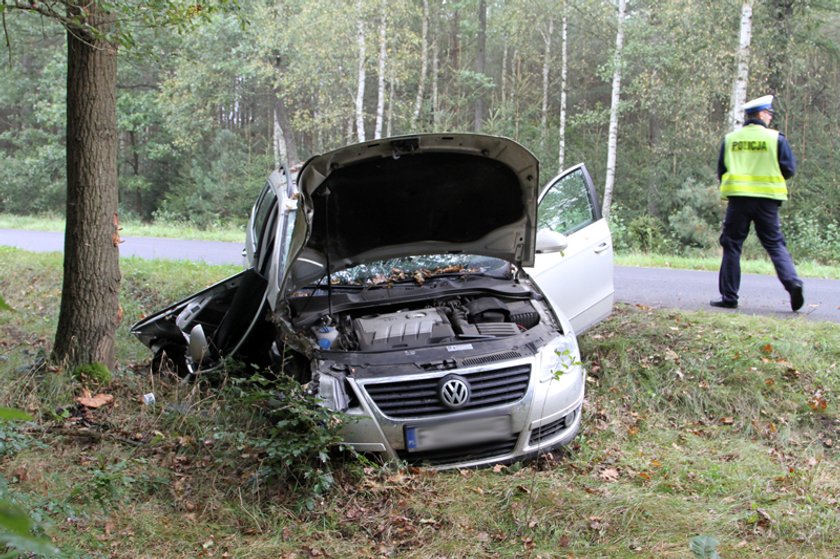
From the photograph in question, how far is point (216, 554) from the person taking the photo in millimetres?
3561

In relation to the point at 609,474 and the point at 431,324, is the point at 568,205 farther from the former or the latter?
the point at 609,474

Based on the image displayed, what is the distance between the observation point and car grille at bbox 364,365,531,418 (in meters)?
4.23

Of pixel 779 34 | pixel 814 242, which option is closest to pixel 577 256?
pixel 814 242

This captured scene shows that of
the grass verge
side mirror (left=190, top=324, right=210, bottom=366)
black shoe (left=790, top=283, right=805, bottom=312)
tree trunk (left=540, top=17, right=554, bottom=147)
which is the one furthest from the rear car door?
tree trunk (left=540, top=17, right=554, bottom=147)

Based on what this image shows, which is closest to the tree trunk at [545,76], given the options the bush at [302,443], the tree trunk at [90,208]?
the tree trunk at [90,208]

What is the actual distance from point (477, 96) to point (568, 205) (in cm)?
2647

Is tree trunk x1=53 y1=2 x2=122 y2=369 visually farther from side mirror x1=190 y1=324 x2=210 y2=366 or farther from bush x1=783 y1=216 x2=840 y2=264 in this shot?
bush x1=783 y1=216 x2=840 y2=264

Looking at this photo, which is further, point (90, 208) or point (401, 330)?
point (90, 208)

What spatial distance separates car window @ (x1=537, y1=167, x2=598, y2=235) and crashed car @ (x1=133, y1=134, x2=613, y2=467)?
0.01 m

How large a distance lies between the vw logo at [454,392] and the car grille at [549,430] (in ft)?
1.62

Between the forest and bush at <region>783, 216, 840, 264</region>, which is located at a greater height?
the forest

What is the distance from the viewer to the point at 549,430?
448cm

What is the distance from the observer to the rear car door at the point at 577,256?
19.8 feet

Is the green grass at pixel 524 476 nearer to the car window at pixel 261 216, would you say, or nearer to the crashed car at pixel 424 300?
the crashed car at pixel 424 300
